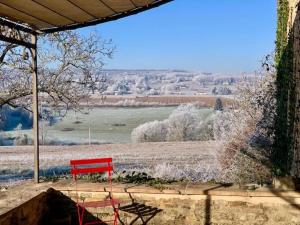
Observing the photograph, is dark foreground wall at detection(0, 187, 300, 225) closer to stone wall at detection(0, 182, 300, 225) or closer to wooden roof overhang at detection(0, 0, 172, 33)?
stone wall at detection(0, 182, 300, 225)

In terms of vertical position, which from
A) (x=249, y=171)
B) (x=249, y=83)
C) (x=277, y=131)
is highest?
(x=249, y=83)

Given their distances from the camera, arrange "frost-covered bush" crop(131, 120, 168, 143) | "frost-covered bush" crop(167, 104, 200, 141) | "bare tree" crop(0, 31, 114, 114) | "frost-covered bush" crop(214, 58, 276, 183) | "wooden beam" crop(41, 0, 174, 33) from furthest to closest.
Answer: "frost-covered bush" crop(131, 120, 168, 143) < "frost-covered bush" crop(167, 104, 200, 141) < "bare tree" crop(0, 31, 114, 114) < "frost-covered bush" crop(214, 58, 276, 183) < "wooden beam" crop(41, 0, 174, 33)

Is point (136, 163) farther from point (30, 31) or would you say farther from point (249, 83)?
point (30, 31)

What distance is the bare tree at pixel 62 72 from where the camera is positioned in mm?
13500

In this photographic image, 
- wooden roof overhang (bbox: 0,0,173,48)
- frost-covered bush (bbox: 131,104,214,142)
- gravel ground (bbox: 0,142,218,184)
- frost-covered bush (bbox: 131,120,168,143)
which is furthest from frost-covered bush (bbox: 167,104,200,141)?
wooden roof overhang (bbox: 0,0,173,48)

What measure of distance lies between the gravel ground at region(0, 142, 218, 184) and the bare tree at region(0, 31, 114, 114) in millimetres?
4235

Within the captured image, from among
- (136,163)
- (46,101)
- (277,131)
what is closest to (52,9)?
(277,131)

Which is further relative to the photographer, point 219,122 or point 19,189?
point 219,122

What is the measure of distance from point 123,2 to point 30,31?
5.47 feet

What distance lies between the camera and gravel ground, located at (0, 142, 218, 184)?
1864cm

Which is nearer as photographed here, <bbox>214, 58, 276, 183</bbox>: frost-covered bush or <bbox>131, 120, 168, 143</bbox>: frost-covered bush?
<bbox>214, 58, 276, 183</bbox>: frost-covered bush

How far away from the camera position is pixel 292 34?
221 inches

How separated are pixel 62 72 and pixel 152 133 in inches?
671

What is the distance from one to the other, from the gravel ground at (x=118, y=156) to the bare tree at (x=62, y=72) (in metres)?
4.24
